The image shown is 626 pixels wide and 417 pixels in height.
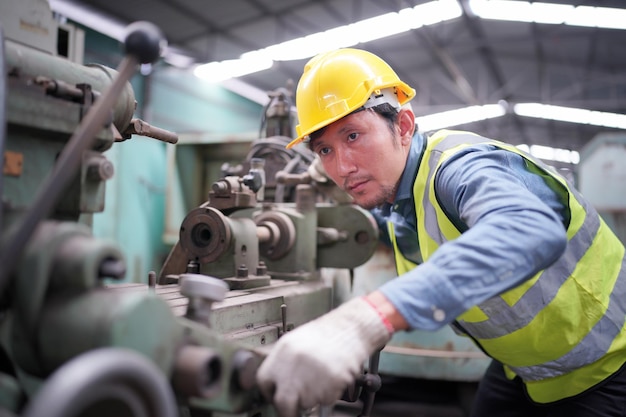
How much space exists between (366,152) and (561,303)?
0.54 meters

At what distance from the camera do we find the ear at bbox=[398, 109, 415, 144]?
1298 mm

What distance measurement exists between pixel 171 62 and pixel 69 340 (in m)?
6.27

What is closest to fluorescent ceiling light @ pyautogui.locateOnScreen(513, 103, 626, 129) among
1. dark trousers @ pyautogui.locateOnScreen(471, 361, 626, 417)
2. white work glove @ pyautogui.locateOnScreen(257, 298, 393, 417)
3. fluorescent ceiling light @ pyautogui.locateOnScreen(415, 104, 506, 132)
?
fluorescent ceiling light @ pyautogui.locateOnScreen(415, 104, 506, 132)

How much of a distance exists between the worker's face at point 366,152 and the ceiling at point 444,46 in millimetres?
4812

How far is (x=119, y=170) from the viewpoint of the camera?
4.17 m

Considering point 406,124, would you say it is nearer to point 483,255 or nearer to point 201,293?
point 483,255

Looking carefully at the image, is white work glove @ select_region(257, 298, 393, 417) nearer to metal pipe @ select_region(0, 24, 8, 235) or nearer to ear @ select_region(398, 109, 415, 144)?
metal pipe @ select_region(0, 24, 8, 235)

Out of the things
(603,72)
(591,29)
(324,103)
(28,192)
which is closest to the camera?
(28,192)

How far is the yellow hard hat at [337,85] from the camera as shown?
1217 mm

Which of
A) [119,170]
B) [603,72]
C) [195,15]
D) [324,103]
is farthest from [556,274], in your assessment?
[603,72]

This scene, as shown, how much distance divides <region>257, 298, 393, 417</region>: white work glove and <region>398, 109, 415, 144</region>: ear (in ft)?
2.18

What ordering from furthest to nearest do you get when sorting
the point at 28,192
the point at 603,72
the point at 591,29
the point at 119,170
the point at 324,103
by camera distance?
the point at 603,72
the point at 591,29
the point at 119,170
the point at 324,103
the point at 28,192

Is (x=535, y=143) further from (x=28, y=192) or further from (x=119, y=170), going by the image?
(x=28, y=192)

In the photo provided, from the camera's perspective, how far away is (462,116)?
9.45 meters
